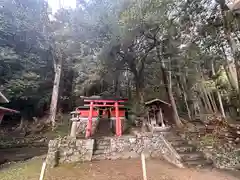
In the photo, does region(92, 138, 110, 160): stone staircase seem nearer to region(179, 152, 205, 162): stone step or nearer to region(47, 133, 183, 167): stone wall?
region(47, 133, 183, 167): stone wall

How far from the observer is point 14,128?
578 inches

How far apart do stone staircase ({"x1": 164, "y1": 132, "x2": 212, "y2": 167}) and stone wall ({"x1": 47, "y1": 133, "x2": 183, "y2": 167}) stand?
374 millimetres

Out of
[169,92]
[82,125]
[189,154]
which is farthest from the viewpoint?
[169,92]

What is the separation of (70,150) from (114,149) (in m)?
1.70

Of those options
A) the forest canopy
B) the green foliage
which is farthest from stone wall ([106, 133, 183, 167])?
the green foliage

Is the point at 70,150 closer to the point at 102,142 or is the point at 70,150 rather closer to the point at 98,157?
the point at 98,157

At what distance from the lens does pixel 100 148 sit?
6.75 meters

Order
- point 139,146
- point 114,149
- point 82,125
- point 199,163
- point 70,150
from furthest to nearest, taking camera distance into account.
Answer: point 82,125 < point 139,146 < point 114,149 < point 70,150 < point 199,163

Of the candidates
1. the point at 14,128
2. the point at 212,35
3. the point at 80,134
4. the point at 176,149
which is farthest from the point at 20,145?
the point at 212,35

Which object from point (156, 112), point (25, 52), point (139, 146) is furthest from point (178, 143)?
point (25, 52)

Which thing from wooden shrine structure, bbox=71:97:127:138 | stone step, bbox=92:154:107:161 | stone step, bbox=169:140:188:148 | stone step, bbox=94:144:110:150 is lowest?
stone step, bbox=92:154:107:161

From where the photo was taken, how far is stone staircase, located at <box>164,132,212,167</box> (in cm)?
576

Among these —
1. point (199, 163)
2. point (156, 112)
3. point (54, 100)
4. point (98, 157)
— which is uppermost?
point (54, 100)

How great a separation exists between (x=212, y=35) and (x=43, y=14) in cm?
1407
